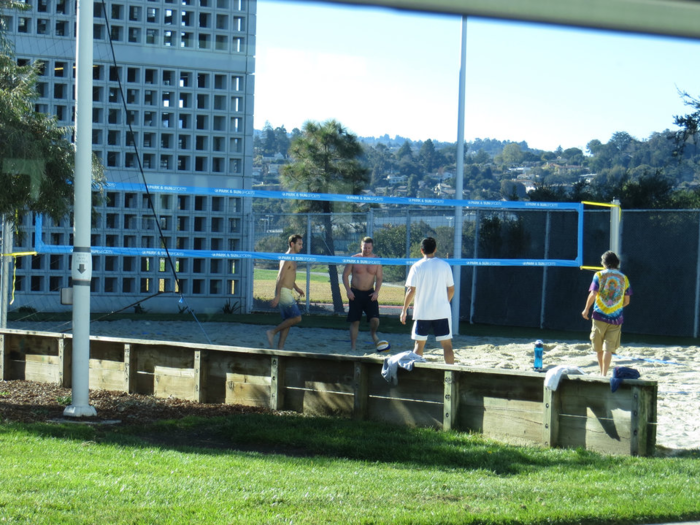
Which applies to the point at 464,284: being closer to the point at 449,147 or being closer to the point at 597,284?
the point at 449,147

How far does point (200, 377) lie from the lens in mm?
7578

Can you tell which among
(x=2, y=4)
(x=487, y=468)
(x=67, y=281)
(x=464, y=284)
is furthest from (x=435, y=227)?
(x=487, y=468)

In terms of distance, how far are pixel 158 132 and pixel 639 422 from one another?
44.2ft

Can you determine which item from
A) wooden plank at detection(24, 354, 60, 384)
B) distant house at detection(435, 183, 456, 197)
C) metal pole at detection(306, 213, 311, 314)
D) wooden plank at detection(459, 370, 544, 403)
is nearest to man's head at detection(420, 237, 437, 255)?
wooden plank at detection(459, 370, 544, 403)

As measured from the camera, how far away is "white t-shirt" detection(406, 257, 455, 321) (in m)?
8.20

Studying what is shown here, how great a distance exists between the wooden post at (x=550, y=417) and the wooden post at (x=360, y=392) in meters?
1.60

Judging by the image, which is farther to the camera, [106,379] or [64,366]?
[64,366]

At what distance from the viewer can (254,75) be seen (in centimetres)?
1845

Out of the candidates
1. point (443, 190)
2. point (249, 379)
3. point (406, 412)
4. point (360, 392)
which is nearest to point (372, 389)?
point (360, 392)

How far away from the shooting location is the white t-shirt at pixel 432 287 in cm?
820

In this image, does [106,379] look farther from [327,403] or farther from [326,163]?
[326,163]

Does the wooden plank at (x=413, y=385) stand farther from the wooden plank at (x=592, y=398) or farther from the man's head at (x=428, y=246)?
the man's head at (x=428, y=246)

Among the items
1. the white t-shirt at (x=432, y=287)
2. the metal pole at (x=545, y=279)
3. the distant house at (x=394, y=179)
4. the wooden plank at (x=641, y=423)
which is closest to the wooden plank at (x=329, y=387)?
the white t-shirt at (x=432, y=287)

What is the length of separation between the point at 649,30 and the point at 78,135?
255 inches
